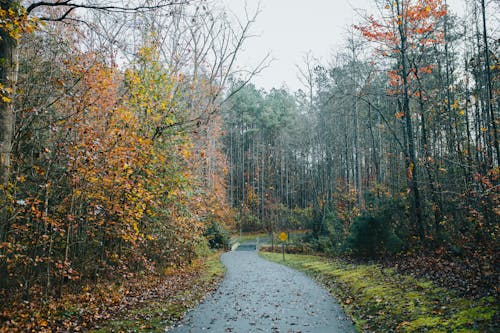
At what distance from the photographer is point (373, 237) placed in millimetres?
15602

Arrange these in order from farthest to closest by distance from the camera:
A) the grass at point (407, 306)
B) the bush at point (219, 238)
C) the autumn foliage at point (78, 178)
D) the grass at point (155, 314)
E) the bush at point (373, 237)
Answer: the bush at point (219, 238), the bush at point (373, 237), the autumn foliage at point (78, 178), the grass at point (155, 314), the grass at point (407, 306)

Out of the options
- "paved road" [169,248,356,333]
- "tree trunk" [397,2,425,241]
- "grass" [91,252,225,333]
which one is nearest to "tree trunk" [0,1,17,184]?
"grass" [91,252,225,333]

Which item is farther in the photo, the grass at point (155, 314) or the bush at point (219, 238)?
the bush at point (219, 238)

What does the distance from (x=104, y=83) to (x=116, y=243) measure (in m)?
5.32

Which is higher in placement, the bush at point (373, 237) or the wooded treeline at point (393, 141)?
the wooded treeline at point (393, 141)

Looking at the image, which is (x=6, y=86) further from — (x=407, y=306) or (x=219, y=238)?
(x=219, y=238)

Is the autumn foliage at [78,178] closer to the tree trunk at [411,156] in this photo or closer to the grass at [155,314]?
the grass at [155,314]

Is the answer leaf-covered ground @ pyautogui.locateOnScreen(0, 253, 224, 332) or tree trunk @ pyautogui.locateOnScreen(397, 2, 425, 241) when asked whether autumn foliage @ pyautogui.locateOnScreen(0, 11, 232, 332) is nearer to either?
leaf-covered ground @ pyautogui.locateOnScreen(0, 253, 224, 332)

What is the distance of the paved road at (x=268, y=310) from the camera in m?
7.11

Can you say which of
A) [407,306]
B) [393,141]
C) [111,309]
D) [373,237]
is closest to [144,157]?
[111,309]

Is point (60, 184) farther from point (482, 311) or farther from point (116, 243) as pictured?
point (482, 311)

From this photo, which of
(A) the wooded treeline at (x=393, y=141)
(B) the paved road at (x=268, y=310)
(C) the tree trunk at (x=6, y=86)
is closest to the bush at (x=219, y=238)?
(A) the wooded treeline at (x=393, y=141)

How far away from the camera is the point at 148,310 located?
824cm

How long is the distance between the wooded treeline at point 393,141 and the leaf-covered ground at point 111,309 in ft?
22.5
